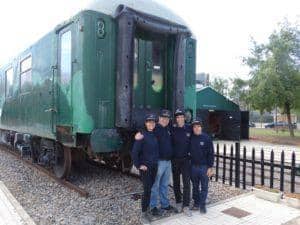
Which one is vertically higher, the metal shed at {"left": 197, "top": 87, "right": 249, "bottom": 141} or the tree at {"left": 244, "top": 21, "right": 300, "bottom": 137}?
the tree at {"left": 244, "top": 21, "right": 300, "bottom": 137}

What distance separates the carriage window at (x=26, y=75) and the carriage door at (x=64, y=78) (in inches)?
94.9

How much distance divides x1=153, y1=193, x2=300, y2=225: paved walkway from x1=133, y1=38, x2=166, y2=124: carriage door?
76.3 inches

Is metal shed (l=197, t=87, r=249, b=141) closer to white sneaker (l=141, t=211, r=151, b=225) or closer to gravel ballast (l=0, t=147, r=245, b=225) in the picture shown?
gravel ballast (l=0, t=147, r=245, b=225)

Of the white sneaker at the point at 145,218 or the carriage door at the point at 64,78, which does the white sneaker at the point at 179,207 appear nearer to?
the white sneaker at the point at 145,218

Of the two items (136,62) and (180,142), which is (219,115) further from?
(180,142)

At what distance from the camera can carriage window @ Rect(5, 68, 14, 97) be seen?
37.4ft

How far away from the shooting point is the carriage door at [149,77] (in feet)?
22.2

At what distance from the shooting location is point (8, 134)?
13258 mm

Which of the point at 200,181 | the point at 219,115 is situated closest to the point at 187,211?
the point at 200,181

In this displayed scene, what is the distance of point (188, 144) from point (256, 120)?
257 feet

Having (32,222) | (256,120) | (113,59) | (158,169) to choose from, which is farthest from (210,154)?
(256,120)

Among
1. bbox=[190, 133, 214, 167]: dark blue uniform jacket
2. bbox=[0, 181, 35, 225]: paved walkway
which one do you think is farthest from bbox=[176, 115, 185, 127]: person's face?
bbox=[0, 181, 35, 225]: paved walkway

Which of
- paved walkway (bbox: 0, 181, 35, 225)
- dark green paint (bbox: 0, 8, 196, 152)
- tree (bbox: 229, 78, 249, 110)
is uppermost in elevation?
tree (bbox: 229, 78, 249, 110)

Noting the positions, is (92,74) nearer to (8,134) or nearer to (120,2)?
(120,2)
